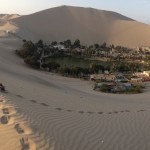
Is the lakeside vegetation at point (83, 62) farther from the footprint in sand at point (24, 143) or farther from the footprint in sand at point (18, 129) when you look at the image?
the footprint in sand at point (24, 143)

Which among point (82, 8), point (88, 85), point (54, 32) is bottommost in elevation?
point (88, 85)

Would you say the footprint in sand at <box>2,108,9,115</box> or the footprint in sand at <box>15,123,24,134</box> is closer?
the footprint in sand at <box>15,123,24,134</box>

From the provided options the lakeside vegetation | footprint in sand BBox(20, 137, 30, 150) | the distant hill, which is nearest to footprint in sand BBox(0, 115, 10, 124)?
footprint in sand BBox(20, 137, 30, 150)

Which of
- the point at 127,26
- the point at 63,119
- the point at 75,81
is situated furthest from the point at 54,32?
the point at 63,119

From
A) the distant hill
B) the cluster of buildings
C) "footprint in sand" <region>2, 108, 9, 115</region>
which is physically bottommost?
the cluster of buildings

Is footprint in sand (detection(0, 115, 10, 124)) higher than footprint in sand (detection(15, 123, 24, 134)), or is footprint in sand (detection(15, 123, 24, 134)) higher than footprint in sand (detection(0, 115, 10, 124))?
footprint in sand (detection(0, 115, 10, 124))

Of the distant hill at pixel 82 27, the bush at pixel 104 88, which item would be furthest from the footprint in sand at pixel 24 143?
the distant hill at pixel 82 27

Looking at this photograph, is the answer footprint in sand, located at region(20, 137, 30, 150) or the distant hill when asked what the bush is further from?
the distant hill

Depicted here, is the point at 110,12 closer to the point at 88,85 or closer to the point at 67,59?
the point at 67,59

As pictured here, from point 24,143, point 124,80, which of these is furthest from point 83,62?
point 24,143
